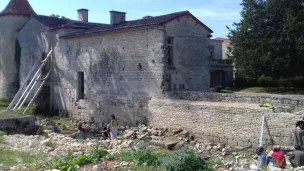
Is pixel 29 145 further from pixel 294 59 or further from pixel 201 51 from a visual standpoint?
pixel 294 59

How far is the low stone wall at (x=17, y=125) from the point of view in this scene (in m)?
16.7

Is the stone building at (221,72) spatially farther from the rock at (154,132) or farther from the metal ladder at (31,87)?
the rock at (154,132)

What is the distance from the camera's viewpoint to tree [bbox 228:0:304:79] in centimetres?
2564

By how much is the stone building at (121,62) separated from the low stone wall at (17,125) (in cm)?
482

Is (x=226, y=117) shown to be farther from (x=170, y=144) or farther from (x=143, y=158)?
(x=143, y=158)

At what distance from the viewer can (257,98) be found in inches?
610

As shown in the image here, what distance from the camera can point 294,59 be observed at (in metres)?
26.3

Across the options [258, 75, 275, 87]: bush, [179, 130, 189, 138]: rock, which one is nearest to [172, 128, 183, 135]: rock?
[179, 130, 189, 138]: rock

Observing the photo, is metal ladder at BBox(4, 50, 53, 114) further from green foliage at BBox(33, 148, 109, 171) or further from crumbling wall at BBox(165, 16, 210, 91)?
green foliage at BBox(33, 148, 109, 171)

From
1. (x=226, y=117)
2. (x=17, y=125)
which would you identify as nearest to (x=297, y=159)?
(x=226, y=117)

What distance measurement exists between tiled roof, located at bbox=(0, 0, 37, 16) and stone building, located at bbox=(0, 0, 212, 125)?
6.79 ft

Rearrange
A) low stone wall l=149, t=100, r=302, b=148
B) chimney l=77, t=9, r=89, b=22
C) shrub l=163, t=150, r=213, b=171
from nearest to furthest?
shrub l=163, t=150, r=213, b=171, low stone wall l=149, t=100, r=302, b=148, chimney l=77, t=9, r=89, b=22

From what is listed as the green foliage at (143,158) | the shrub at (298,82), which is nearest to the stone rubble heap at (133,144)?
the green foliage at (143,158)

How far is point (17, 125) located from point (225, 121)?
8879mm
